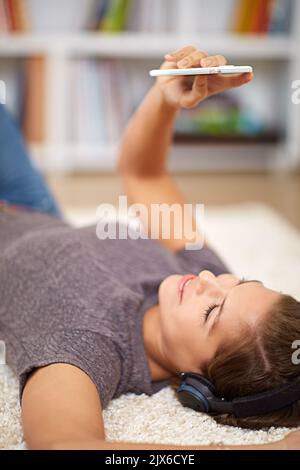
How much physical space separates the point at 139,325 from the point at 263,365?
0.25 metres

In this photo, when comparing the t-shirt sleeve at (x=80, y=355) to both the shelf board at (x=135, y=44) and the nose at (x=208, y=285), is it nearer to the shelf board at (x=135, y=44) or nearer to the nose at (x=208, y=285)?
the nose at (x=208, y=285)

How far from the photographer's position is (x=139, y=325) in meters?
1.03

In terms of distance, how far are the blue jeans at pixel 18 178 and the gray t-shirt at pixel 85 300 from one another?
388mm

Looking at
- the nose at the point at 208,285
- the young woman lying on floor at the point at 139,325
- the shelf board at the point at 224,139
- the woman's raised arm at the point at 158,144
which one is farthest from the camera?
the shelf board at the point at 224,139

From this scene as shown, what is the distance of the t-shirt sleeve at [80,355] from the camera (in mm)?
864

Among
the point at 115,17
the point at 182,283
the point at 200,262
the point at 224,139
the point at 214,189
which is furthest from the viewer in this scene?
the point at 224,139

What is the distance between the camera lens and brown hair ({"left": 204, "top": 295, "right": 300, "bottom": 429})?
0.85m

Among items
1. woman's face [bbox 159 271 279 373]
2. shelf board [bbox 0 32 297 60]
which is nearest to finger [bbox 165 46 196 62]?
woman's face [bbox 159 271 279 373]

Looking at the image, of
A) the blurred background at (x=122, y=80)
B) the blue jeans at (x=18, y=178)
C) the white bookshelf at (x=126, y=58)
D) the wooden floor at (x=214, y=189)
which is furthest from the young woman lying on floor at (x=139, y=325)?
the white bookshelf at (x=126, y=58)

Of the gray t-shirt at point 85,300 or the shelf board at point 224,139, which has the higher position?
the gray t-shirt at point 85,300

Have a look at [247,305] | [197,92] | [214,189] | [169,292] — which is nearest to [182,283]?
[169,292]

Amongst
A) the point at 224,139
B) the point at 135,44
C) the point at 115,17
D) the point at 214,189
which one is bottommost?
the point at 214,189
